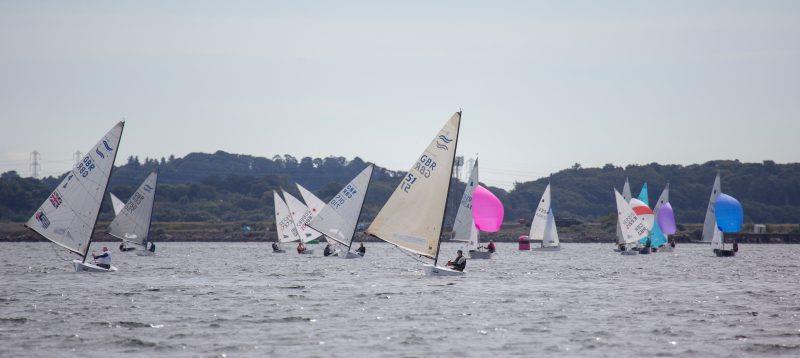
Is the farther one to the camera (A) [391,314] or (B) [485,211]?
(B) [485,211]

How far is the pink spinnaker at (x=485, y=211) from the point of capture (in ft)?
260

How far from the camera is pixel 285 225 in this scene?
9819 cm

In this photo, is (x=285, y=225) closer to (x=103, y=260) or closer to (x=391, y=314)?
(x=103, y=260)

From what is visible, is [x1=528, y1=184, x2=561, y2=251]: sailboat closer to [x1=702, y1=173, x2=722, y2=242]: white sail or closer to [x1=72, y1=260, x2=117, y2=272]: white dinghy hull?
[x1=702, y1=173, x2=722, y2=242]: white sail

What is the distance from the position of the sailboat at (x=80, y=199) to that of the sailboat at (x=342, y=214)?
20.6 meters

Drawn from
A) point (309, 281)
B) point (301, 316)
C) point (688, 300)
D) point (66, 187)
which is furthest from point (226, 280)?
point (688, 300)

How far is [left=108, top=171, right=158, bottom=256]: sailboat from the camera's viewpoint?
81.2m

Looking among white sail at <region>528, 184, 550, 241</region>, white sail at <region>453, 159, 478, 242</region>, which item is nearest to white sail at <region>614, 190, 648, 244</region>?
white sail at <region>528, 184, 550, 241</region>

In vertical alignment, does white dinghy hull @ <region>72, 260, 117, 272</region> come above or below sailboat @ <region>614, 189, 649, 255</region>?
below

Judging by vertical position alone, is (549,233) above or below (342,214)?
above

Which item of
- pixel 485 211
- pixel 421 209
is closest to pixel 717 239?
pixel 485 211

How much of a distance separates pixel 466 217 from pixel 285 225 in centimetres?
2474

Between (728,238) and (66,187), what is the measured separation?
129992 millimetres

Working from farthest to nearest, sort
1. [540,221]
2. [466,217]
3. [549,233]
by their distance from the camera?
[540,221]
[549,233]
[466,217]
